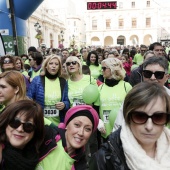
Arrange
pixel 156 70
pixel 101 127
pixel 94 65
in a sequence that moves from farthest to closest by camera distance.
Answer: pixel 94 65 → pixel 101 127 → pixel 156 70

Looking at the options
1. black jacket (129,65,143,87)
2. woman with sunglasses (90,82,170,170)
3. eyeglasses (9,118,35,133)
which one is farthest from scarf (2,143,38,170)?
black jacket (129,65,143,87)

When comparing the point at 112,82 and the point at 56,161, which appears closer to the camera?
the point at 56,161

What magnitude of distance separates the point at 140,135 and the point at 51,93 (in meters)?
2.17

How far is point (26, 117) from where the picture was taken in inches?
63.3

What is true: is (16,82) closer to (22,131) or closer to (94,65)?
(22,131)

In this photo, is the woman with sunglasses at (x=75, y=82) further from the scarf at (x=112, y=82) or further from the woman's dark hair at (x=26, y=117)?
the woman's dark hair at (x=26, y=117)

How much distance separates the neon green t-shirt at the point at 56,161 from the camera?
5.22 ft

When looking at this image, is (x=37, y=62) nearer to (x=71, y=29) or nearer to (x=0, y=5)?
(x=0, y=5)

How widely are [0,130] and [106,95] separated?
169cm

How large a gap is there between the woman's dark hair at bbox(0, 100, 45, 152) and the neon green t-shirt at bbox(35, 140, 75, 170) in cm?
10

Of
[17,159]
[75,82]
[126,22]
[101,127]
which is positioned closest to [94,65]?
[75,82]

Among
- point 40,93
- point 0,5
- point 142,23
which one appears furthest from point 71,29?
point 40,93

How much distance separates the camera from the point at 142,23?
58656 mm

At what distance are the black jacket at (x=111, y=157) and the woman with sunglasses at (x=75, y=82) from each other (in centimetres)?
212
